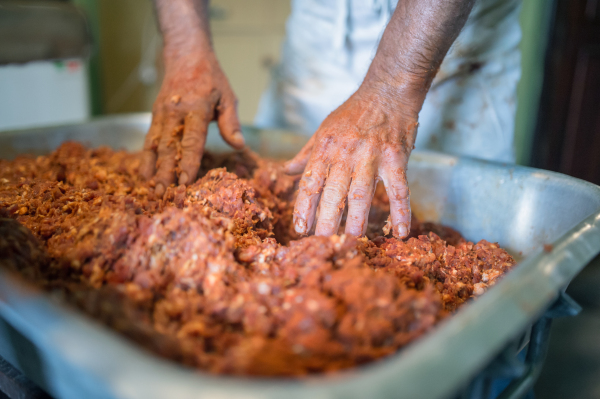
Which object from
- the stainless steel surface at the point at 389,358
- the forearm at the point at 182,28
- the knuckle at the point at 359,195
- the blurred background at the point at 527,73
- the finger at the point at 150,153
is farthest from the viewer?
the blurred background at the point at 527,73

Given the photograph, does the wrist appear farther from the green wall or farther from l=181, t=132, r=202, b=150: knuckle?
the green wall

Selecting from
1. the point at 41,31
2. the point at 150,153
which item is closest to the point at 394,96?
the point at 150,153

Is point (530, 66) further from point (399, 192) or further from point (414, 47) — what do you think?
point (399, 192)

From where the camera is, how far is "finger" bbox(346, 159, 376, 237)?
0.75 metres

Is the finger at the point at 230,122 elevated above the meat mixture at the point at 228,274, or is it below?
above

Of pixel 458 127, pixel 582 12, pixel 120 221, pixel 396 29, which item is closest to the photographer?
pixel 120 221

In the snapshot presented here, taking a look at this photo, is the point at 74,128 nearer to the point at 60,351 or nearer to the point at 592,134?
the point at 60,351

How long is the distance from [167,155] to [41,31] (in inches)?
67.0

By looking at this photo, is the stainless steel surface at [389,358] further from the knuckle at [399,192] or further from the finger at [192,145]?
the finger at [192,145]

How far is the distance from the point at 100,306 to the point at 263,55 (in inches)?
116

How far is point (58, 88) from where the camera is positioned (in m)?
2.37

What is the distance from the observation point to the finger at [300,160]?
869 mm

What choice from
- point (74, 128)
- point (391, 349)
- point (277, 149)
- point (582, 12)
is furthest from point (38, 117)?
point (582, 12)

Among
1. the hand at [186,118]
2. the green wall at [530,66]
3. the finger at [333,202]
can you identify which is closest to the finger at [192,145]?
the hand at [186,118]
